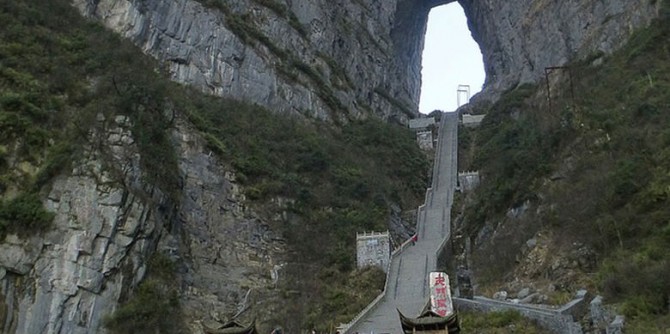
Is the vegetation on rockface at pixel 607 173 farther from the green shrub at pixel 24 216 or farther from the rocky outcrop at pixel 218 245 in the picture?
the green shrub at pixel 24 216

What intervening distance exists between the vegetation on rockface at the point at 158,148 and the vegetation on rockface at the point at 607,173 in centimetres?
540

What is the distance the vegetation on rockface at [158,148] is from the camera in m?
21.7

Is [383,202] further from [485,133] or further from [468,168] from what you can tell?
[485,133]

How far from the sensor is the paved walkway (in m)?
21.8

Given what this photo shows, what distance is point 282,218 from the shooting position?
2823 cm

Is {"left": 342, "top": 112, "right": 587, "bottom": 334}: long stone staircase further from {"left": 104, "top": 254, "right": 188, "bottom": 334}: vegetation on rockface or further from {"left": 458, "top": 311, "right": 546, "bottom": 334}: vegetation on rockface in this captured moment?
{"left": 104, "top": 254, "right": 188, "bottom": 334}: vegetation on rockface

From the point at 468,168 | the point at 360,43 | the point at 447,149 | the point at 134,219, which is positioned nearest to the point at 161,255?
the point at 134,219

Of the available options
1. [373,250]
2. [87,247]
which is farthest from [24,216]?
[373,250]

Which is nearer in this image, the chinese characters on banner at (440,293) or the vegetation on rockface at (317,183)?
the chinese characters on banner at (440,293)

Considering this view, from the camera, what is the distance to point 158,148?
957 inches

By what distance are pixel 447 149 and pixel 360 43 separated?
43.4 ft

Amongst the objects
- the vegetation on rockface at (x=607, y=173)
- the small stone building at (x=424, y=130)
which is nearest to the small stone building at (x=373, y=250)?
the vegetation on rockface at (x=607, y=173)

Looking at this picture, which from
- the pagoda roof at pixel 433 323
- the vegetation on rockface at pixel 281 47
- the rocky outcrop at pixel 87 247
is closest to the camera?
the pagoda roof at pixel 433 323

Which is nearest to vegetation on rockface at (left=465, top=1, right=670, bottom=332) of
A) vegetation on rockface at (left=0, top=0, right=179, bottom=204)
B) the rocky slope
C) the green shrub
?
the rocky slope
